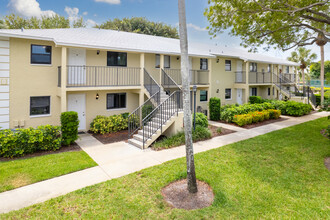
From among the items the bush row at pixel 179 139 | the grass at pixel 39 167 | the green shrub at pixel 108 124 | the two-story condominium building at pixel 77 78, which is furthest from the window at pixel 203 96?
the grass at pixel 39 167

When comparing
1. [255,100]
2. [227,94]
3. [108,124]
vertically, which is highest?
[227,94]

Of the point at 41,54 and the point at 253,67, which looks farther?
the point at 253,67

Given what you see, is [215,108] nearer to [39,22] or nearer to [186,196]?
[186,196]

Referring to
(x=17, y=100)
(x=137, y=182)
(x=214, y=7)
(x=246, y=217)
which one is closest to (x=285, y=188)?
(x=246, y=217)

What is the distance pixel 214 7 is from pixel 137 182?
A: 10380 mm

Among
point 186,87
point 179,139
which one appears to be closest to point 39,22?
point 179,139

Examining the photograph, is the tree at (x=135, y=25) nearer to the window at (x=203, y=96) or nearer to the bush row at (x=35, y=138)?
the window at (x=203, y=96)

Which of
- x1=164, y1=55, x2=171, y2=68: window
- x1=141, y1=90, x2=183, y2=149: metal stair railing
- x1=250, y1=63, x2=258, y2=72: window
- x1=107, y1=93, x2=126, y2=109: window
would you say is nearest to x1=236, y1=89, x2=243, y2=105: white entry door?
x1=250, y1=63, x2=258, y2=72: window

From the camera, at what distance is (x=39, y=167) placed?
693cm

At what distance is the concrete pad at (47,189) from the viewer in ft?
16.2

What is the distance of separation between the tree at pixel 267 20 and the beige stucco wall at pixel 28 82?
9.71 meters

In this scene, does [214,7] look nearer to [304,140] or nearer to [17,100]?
[304,140]

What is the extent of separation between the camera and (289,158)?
25.3 ft

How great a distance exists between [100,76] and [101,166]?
6874mm
